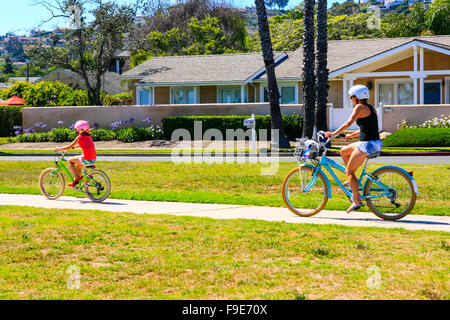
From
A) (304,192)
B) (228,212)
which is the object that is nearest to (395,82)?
(228,212)

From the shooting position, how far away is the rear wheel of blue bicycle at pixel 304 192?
1001cm

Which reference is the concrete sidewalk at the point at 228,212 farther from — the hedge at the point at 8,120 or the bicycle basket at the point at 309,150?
the hedge at the point at 8,120

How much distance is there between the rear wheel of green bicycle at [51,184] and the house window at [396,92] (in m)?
25.6

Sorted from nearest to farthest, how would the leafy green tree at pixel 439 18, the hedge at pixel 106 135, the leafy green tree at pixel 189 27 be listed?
the hedge at pixel 106 135 < the leafy green tree at pixel 439 18 < the leafy green tree at pixel 189 27

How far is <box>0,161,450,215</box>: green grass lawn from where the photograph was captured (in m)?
12.2

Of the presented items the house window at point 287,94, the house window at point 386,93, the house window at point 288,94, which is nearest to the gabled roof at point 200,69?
the house window at point 287,94

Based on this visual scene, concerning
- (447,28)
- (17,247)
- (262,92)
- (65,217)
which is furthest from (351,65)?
(17,247)

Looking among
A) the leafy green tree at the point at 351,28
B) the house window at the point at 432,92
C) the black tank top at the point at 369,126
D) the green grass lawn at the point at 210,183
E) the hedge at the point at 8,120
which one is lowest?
the green grass lawn at the point at 210,183

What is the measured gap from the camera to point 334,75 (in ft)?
113

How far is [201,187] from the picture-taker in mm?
14641

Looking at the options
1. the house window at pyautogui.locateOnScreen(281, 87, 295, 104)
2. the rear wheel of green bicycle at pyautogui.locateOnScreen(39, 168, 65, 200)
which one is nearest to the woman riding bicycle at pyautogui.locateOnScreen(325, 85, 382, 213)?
the rear wheel of green bicycle at pyautogui.locateOnScreen(39, 168, 65, 200)

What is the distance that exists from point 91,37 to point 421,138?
27.3 m

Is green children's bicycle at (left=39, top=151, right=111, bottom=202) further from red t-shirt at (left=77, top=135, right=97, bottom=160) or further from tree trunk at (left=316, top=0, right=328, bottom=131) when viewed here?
tree trunk at (left=316, top=0, right=328, bottom=131)
